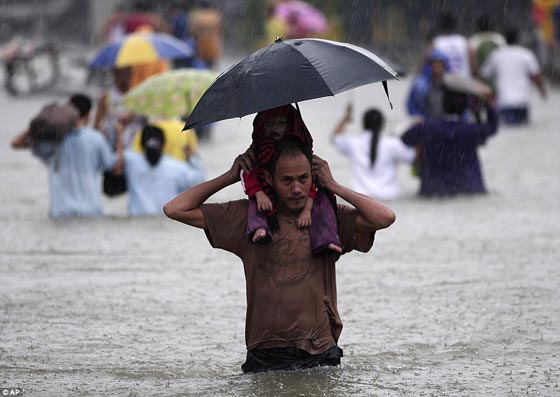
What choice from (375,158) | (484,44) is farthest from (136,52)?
(484,44)

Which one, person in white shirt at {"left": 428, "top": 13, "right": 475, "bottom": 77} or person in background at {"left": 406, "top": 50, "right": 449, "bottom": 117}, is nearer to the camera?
person in background at {"left": 406, "top": 50, "right": 449, "bottom": 117}

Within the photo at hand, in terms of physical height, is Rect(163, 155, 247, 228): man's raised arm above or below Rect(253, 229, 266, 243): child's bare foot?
above

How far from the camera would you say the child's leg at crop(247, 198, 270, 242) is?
6047 mm

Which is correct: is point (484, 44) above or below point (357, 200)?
above

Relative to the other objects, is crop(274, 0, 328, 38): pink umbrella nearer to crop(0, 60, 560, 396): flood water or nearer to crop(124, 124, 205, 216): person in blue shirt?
crop(0, 60, 560, 396): flood water

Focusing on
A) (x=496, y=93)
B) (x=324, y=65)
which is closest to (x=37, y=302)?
(x=324, y=65)

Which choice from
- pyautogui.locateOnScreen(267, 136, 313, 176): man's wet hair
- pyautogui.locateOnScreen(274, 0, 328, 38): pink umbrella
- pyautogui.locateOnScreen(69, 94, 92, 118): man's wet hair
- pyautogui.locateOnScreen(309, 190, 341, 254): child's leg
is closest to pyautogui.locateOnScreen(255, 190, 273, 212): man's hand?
pyautogui.locateOnScreen(267, 136, 313, 176): man's wet hair

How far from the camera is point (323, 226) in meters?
6.12

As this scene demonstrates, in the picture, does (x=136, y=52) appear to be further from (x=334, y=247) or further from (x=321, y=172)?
(x=334, y=247)

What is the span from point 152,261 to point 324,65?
177 inches

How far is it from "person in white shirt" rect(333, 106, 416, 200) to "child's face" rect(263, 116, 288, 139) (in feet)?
23.9

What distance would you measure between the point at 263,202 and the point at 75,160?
624cm

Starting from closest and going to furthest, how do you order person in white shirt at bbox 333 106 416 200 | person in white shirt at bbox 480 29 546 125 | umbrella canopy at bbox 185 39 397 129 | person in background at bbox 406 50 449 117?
umbrella canopy at bbox 185 39 397 129, person in white shirt at bbox 333 106 416 200, person in background at bbox 406 50 449 117, person in white shirt at bbox 480 29 546 125

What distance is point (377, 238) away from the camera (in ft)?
37.0
